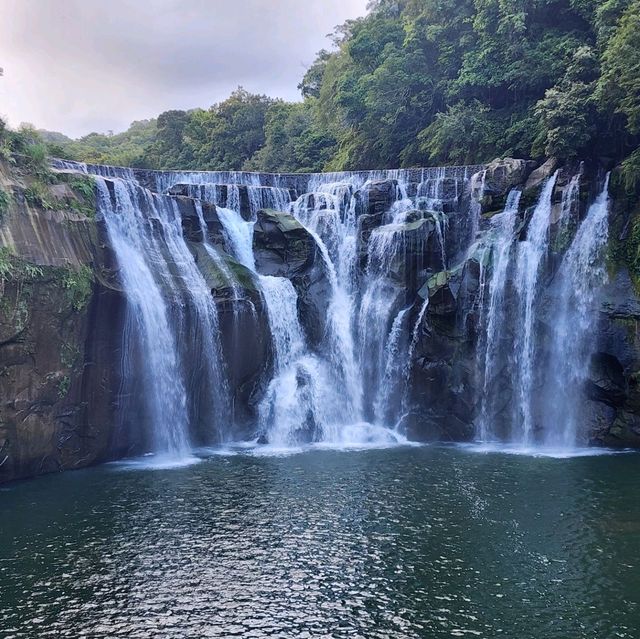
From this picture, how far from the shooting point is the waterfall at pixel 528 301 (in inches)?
899

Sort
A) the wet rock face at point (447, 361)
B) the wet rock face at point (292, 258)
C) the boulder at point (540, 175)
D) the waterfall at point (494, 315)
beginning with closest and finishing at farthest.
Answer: the waterfall at point (494, 315) → the wet rock face at point (447, 361) → the boulder at point (540, 175) → the wet rock face at point (292, 258)

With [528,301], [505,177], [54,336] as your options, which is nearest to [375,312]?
[528,301]

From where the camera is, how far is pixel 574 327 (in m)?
22.6

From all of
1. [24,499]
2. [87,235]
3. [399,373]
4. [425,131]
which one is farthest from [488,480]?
[425,131]

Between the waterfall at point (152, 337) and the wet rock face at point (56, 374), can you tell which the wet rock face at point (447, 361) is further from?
the wet rock face at point (56, 374)

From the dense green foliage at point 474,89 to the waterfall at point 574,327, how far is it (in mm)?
2842

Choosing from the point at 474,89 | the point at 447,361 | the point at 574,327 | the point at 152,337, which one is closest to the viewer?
the point at 152,337

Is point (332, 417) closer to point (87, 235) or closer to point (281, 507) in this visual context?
point (281, 507)

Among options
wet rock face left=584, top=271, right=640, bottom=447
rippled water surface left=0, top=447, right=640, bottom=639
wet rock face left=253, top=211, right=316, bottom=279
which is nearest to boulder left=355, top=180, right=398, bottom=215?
wet rock face left=253, top=211, right=316, bottom=279

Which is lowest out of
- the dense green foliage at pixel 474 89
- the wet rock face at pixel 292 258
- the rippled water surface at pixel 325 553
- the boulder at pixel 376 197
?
the rippled water surface at pixel 325 553

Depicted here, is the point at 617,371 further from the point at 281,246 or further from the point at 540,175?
the point at 281,246

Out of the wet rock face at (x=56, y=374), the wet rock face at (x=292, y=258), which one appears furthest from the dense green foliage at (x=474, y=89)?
the wet rock face at (x=56, y=374)

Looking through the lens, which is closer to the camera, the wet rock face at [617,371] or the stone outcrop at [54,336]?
the stone outcrop at [54,336]

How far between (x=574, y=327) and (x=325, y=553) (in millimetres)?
15102
